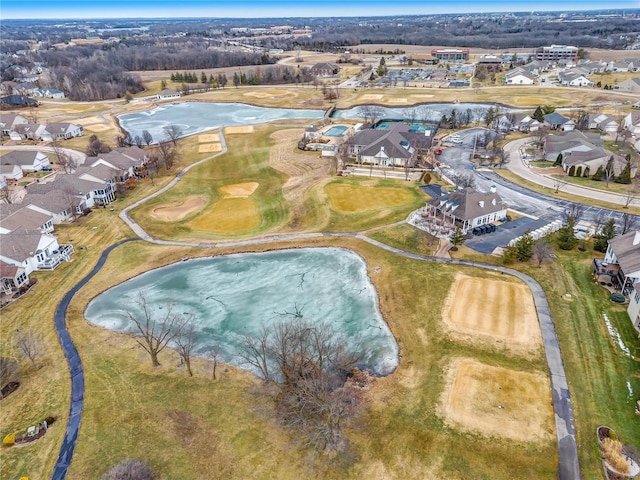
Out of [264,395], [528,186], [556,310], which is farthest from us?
[528,186]

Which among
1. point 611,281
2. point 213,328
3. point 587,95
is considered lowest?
point 213,328

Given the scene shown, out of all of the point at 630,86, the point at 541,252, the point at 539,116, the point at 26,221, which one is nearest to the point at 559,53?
the point at 630,86

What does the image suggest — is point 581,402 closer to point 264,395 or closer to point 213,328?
point 264,395

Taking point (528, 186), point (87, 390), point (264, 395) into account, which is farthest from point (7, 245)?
point (528, 186)

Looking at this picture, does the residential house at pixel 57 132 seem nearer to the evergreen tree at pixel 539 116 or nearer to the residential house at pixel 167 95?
the residential house at pixel 167 95

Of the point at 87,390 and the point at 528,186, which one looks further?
the point at 528,186

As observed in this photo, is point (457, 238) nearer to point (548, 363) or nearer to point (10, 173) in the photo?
point (548, 363)

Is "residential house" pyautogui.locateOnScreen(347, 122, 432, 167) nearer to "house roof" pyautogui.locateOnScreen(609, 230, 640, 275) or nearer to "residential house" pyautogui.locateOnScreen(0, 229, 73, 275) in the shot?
"house roof" pyautogui.locateOnScreen(609, 230, 640, 275)

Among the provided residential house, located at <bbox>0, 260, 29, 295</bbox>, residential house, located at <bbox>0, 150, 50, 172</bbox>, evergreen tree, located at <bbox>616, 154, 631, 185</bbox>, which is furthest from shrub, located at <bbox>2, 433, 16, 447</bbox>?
evergreen tree, located at <bbox>616, 154, 631, 185</bbox>
